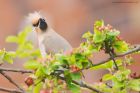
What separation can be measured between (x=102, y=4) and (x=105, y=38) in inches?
153

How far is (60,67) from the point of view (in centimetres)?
172

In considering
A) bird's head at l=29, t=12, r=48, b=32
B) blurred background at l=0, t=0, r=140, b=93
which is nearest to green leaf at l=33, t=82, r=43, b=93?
bird's head at l=29, t=12, r=48, b=32

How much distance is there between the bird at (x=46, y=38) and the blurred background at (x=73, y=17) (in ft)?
6.44

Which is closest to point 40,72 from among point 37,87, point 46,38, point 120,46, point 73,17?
point 37,87

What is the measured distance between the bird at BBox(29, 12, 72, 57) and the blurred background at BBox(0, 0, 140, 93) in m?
1.96

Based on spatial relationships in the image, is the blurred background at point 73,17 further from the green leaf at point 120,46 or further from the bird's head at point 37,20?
the green leaf at point 120,46

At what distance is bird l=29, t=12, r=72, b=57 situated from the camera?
2.81 m

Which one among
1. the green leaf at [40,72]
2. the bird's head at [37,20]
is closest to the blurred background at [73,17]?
the bird's head at [37,20]

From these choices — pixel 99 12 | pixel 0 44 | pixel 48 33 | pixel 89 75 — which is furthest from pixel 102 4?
pixel 48 33

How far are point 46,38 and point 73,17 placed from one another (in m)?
2.52

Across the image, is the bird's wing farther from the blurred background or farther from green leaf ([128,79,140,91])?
the blurred background

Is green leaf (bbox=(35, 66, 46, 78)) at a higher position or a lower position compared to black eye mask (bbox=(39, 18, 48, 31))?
lower

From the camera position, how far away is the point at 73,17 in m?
5.70

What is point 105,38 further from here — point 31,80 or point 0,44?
point 0,44
